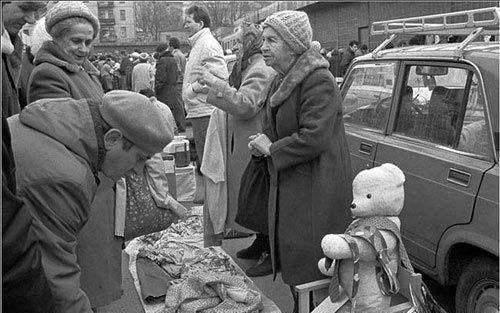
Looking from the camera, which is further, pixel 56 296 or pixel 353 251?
pixel 353 251

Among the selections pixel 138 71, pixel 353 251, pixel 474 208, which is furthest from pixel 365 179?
pixel 138 71

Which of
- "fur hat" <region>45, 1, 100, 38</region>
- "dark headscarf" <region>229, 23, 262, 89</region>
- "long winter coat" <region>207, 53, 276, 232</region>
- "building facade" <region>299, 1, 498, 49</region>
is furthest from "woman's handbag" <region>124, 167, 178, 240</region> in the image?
"building facade" <region>299, 1, 498, 49</region>

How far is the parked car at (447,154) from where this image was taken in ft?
9.14

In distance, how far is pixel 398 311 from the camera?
255cm

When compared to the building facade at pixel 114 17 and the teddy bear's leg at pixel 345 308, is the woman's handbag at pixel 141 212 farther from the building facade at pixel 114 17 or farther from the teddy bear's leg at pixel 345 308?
the building facade at pixel 114 17

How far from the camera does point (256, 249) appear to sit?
4441 mm

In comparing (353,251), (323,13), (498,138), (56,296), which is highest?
(323,13)

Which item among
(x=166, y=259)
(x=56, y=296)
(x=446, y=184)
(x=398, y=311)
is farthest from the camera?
(x=166, y=259)

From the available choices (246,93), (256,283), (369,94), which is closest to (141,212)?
(246,93)

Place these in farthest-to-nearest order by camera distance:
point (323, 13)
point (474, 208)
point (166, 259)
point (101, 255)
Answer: point (323, 13) < point (166, 259) < point (474, 208) < point (101, 255)

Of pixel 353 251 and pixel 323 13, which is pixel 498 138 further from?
pixel 323 13

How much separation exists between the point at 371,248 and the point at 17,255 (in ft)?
5.66

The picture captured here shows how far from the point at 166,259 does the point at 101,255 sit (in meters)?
1.69

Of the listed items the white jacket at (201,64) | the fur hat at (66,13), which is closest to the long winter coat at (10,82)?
the fur hat at (66,13)
